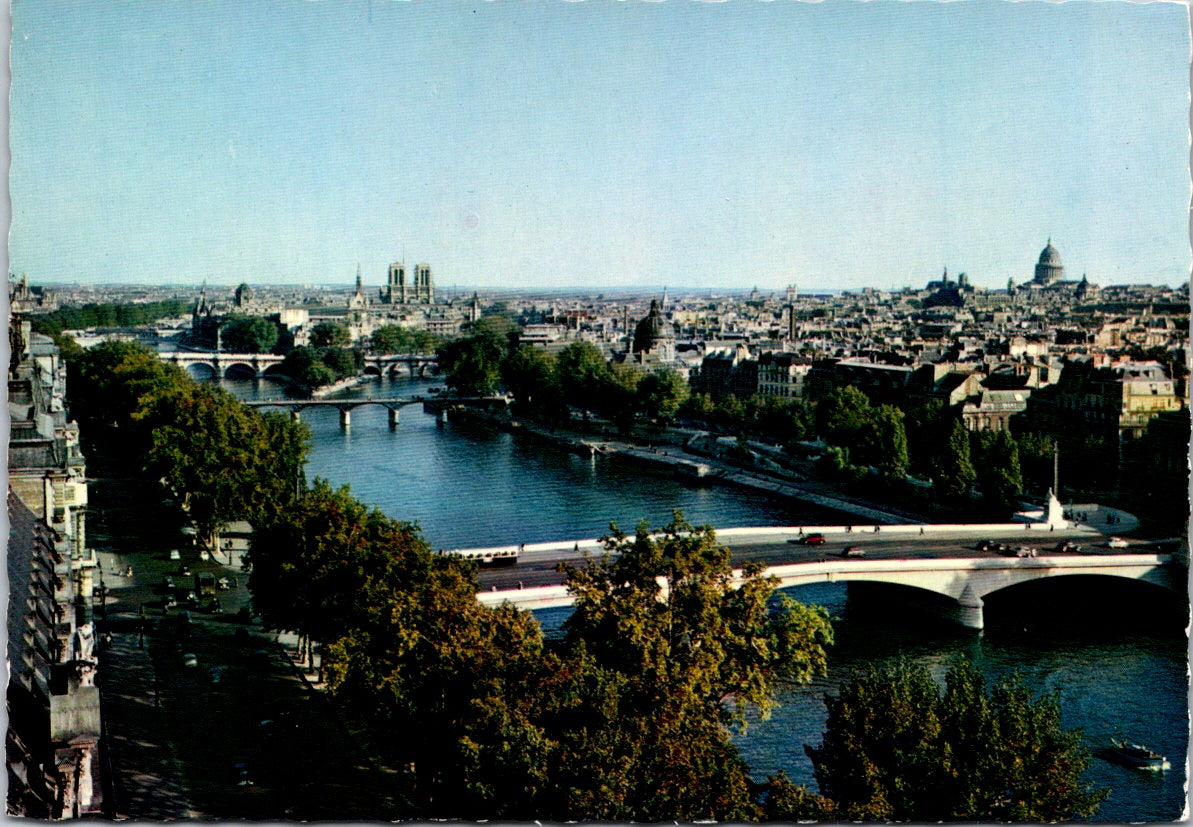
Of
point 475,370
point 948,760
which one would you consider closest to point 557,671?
point 948,760

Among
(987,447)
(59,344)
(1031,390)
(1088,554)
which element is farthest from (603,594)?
(59,344)

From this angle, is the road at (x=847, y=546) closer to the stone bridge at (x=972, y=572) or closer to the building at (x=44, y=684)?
the stone bridge at (x=972, y=572)

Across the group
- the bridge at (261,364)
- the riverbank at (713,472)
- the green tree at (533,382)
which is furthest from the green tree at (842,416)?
the bridge at (261,364)

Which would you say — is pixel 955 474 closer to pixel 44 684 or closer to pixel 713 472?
pixel 713 472

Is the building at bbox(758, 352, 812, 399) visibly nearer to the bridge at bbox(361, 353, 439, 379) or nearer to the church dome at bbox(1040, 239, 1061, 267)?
the church dome at bbox(1040, 239, 1061, 267)

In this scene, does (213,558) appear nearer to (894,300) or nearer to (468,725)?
(468,725)

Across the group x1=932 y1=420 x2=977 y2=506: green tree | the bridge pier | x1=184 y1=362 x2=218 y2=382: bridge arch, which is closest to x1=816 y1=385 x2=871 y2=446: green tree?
x1=932 y1=420 x2=977 y2=506: green tree
